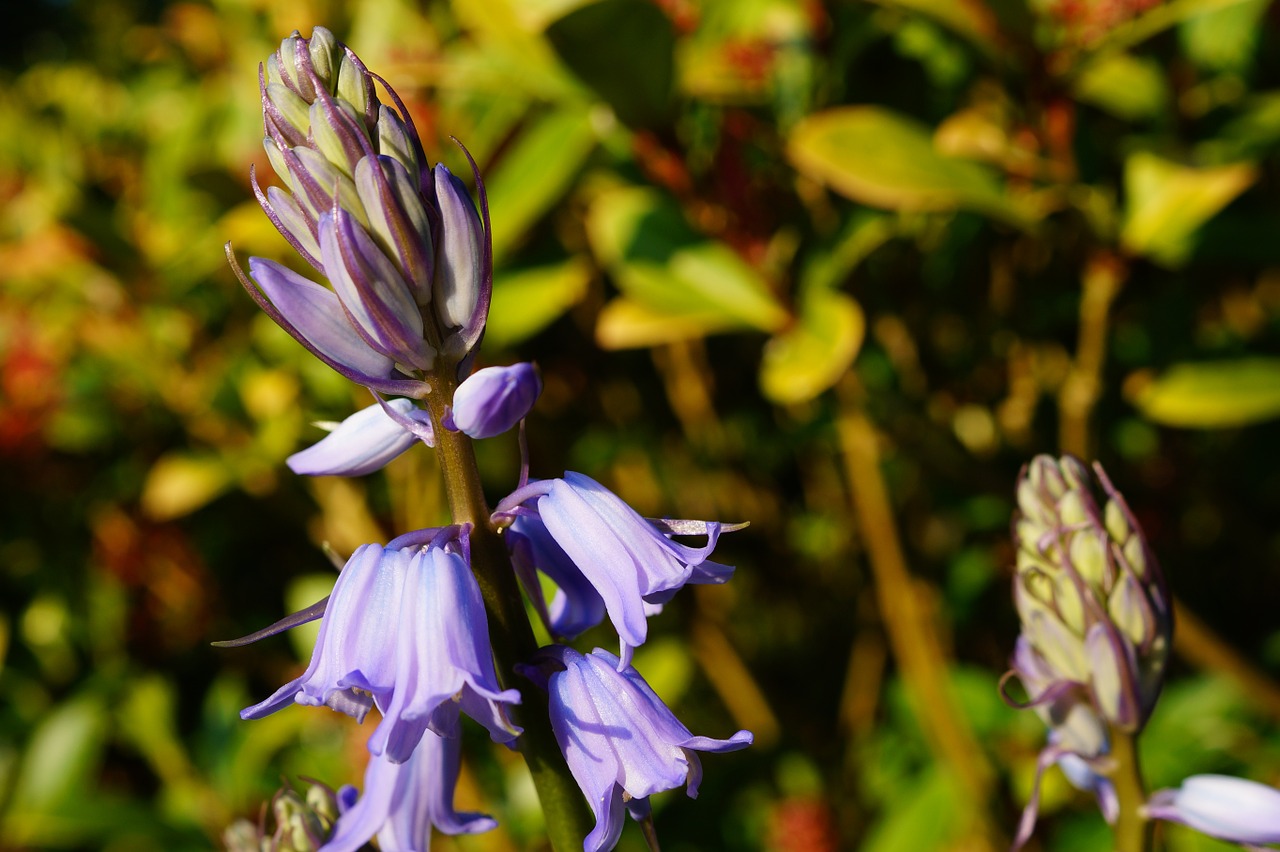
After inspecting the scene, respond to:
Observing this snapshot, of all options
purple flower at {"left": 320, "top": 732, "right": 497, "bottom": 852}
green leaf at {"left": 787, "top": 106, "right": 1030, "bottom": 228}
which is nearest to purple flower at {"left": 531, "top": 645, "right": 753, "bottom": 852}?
purple flower at {"left": 320, "top": 732, "right": 497, "bottom": 852}

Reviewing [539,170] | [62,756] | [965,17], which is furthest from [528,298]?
[62,756]

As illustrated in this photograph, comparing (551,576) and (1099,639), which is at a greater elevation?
(551,576)

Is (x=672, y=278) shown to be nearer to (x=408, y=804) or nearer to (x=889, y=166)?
(x=889, y=166)

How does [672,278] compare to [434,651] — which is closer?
[434,651]

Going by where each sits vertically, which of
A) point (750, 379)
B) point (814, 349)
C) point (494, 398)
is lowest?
point (750, 379)

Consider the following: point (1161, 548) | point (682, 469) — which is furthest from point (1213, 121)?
point (682, 469)

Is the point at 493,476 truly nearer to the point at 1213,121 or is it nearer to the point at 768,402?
the point at 768,402

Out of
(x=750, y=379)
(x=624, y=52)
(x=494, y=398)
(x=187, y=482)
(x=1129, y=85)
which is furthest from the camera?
(x=750, y=379)

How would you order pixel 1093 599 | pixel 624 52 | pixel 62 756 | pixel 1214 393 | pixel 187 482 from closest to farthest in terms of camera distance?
pixel 1093 599 → pixel 624 52 → pixel 1214 393 → pixel 187 482 → pixel 62 756
